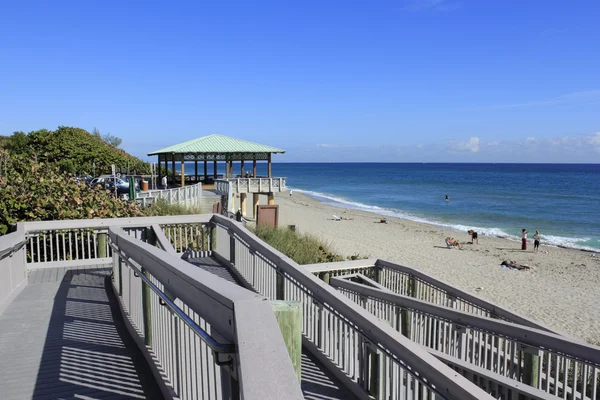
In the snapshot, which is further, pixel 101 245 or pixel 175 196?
pixel 175 196

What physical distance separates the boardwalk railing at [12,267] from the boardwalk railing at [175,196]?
408 inches

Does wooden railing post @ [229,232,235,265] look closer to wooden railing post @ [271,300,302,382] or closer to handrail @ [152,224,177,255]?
handrail @ [152,224,177,255]

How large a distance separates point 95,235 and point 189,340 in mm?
6952

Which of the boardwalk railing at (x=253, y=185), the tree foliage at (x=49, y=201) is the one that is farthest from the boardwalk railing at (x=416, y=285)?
the boardwalk railing at (x=253, y=185)

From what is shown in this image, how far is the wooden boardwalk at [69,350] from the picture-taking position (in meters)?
3.54

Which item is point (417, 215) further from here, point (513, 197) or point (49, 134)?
point (49, 134)

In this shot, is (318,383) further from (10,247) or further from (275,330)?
(10,247)

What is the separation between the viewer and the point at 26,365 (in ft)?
13.2

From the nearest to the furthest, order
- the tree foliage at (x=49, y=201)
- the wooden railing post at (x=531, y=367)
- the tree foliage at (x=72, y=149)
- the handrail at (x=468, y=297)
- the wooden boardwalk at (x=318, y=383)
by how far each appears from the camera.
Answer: the wooden boardwalk at (x=318, y=383), the wooden railing post at (x=531, y=367), the handrail at (x=468, y=297), the tree foliage at (x=49, y=201), the tree foliage at (x=72, y=149)

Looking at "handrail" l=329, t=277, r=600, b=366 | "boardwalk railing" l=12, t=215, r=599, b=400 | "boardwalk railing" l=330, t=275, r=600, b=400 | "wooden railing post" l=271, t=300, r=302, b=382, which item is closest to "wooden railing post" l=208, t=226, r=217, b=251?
"boardwalk railing" l=12, t=215, r=599, b=400

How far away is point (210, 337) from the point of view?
2.00 metres

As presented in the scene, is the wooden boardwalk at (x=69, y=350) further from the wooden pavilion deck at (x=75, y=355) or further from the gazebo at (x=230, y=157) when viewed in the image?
the gazebo at (x=230, y=157)

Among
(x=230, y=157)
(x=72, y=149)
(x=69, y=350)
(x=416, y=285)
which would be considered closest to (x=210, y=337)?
(x=69, y=350)

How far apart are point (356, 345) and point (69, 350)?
2554 millimetres
